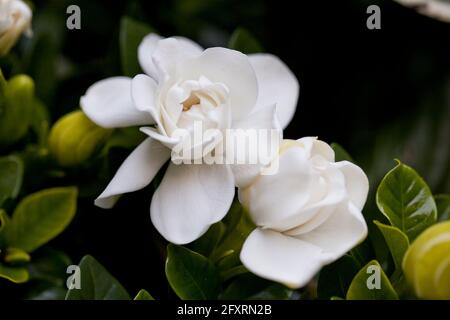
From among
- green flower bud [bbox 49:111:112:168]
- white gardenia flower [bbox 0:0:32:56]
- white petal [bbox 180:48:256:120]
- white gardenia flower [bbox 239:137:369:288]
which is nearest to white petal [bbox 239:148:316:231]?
white gardenia flower [bbox 239:137:369:288]

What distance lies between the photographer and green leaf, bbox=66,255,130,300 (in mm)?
910

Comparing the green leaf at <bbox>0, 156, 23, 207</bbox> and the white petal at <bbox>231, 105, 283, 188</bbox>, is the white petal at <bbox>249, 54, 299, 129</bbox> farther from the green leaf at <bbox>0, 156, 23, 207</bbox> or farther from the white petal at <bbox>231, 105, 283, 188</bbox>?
the green leaf at <bbox>0, 156, 23, 207</bbox>

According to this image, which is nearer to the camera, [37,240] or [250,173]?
[250,173]

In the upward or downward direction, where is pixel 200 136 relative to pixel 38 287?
upward

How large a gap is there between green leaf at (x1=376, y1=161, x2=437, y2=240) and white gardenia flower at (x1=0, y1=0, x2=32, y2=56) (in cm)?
60

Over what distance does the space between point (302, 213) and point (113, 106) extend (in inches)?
13.2

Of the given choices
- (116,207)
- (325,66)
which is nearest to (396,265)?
(116,207)

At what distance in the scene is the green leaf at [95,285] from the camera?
0.91 meters

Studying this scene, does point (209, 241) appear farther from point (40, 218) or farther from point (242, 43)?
point (242, 43)

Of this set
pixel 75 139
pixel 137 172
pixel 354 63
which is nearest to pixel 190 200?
pixel 137 172

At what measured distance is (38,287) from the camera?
1.04 meters

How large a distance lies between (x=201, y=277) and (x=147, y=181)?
0.15 meters

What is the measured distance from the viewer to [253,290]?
0.93m
